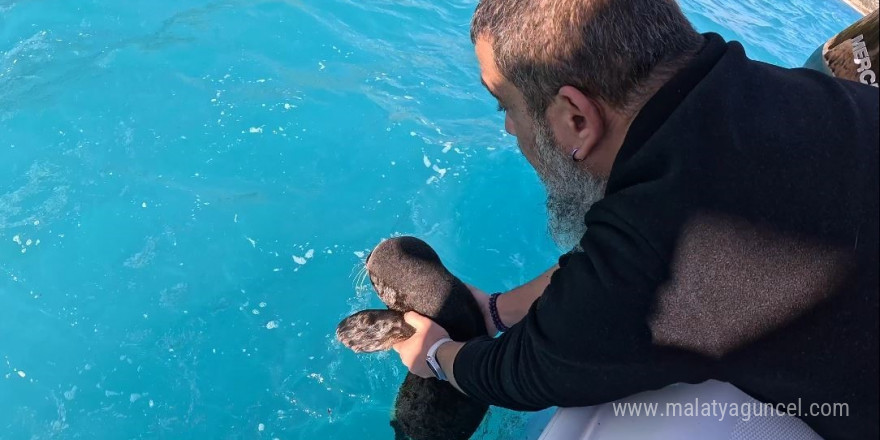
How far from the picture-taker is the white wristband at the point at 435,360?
271cm

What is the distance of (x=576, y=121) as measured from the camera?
2.13 m

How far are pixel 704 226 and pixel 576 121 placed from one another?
0.66 metres

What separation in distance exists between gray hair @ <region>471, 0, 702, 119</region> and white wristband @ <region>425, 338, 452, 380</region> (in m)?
1.24

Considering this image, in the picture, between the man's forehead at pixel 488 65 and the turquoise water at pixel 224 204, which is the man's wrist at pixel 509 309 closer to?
the turquoise water at pixel 224 204

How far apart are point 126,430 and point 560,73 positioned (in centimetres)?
281

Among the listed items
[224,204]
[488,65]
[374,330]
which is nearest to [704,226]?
[488,65]

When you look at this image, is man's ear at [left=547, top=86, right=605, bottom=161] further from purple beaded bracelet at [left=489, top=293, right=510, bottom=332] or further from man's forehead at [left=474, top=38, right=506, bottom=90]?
purple beaded bracelet at [left=489, top=293, right=510, bottom=332]

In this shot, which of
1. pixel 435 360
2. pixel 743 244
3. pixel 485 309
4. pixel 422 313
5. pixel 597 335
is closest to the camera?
pixel 743 244

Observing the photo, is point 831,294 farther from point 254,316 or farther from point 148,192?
point 148,192

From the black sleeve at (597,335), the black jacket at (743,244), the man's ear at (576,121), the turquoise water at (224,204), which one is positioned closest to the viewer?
the black jacket at (743,244)

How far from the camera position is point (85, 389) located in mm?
3346

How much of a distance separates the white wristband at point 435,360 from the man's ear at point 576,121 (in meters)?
1.04

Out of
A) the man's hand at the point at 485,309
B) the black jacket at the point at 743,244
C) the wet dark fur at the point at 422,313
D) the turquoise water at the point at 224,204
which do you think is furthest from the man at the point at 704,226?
the turquoise water at the point at 224,204

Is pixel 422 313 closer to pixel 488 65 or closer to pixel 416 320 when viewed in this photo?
pixel 416 320
